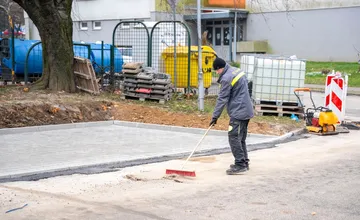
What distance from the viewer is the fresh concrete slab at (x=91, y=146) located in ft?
27.3

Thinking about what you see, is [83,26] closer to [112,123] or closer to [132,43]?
[132,43]

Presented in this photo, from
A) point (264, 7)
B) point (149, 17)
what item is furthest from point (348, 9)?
point (149, 17)

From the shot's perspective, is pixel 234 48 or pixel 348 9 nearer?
pixel 348 9

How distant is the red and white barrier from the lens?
13023 millimetres

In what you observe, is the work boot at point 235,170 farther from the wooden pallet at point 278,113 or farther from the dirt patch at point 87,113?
the wooden pallet at point 278,113

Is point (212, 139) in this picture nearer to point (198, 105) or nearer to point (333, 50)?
point (198, 105)

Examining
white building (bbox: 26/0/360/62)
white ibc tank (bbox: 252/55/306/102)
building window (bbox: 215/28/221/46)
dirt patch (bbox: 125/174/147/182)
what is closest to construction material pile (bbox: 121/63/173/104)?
white ibc tank (bbox: 252/55/306/102)

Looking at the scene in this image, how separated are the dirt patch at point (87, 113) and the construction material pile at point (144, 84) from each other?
396mm

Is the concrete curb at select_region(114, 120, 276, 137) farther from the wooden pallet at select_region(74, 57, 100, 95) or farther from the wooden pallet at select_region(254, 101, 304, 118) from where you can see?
the wooden pallet at select_region(74, 57, 100, 95)

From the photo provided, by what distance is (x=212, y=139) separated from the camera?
37.3 ft

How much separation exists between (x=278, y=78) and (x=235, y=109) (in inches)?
237

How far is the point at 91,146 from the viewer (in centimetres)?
1024

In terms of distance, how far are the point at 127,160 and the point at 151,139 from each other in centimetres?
227

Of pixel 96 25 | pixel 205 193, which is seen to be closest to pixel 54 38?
pixel 205 193
